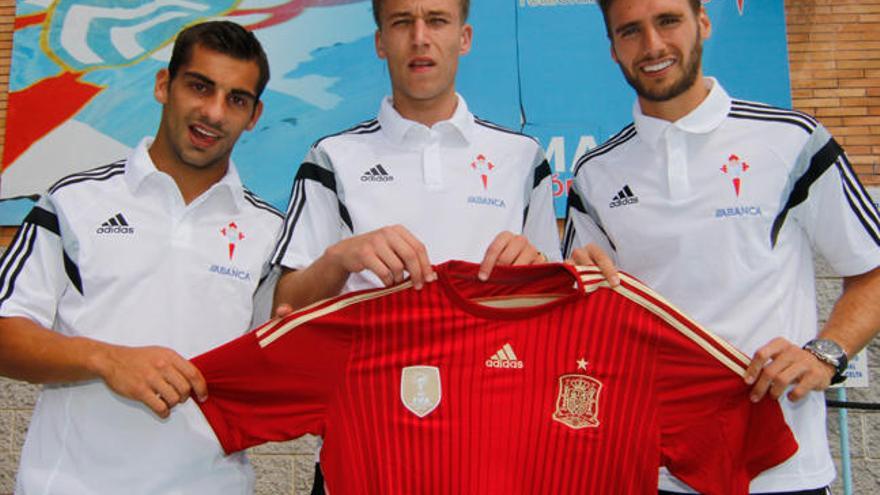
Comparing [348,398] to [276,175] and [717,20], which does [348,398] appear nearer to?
[276,175]

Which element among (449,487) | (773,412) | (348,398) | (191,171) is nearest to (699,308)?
(773,412)

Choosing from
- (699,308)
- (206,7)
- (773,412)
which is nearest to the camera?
(773,412)

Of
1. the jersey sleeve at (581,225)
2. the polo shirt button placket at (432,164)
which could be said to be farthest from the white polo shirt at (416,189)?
the jersey sleeve at (581,225)

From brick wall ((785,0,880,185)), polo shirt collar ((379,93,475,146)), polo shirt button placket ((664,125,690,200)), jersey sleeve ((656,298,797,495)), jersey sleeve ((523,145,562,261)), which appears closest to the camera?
jersey sleeve ((656,298,797,495))

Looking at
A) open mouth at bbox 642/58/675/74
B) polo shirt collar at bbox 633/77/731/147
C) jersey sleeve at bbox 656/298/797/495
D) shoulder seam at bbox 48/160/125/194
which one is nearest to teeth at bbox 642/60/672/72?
open mouth at bbox 642/58/675/74

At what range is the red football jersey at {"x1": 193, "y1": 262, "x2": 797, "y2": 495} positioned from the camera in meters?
1.54

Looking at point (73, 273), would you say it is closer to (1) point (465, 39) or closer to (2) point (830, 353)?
(1) point (465, 39)

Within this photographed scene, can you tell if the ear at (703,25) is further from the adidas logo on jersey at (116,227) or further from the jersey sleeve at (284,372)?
the adidas logo on jersey at (116,227)

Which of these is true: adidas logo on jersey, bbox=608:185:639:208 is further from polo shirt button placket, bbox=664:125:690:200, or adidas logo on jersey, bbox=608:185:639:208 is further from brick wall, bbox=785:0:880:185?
brick wall, bbox=785:0:880:185

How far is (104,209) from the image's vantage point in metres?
1.90

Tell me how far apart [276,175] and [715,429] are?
330 centimetres

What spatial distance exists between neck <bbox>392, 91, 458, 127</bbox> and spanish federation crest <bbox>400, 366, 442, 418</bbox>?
0.70 metres

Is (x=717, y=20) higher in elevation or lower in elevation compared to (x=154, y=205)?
higher

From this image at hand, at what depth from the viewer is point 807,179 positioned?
69.6 inches
